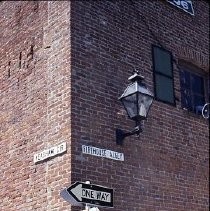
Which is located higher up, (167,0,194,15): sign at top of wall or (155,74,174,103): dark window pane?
(167,0,194,15): sign at top of wall

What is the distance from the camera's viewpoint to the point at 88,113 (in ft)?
24.2

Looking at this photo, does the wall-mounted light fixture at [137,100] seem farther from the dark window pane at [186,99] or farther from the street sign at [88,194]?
the dark window pane at [186,99]

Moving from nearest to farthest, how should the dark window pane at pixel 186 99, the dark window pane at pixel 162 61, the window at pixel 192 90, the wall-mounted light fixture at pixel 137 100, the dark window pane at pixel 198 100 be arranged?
the wall-mounted light fixture at pixel 137 100
the dark window pane at pixel 162 61
the dark window pane at pixel 186 99
the window at pixel 192 90
the dark window pane at pixel 198 100

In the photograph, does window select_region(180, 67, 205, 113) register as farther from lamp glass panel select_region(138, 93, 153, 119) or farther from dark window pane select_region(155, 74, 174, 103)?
lamp glass panel select_region(138, 93, 153, 119)

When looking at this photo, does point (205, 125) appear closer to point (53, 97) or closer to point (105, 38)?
point (105, 38)

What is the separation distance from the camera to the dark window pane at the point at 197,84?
991 cm

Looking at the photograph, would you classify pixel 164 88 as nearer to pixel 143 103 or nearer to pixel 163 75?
pixel 163 75

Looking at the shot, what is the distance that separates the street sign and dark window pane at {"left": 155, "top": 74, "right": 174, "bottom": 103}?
3434 millimetres

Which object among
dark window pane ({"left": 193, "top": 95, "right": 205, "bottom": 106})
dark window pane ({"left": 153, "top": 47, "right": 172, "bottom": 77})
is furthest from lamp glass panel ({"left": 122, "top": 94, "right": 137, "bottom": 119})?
dark window pane ({"left": 193, "top": 95, "right": 205, "bottom": 106})

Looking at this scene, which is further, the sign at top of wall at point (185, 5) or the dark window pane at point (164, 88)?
the sign at top of wall at point (185, 5)

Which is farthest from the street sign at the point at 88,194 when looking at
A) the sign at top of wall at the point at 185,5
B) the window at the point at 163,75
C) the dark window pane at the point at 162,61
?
the sign at top of wall at the point at 185,5

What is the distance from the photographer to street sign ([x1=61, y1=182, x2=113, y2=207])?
5.34 m

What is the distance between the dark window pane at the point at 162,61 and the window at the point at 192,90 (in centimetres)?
Result: 57

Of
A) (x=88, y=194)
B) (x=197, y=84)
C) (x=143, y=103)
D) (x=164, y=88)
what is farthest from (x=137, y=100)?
(x=197, y=84)
